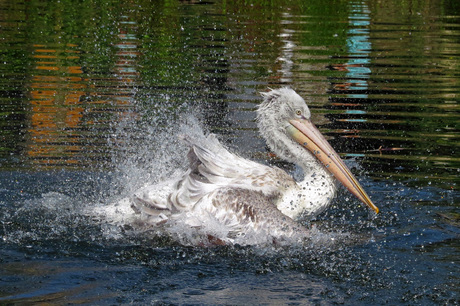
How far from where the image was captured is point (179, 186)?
511 cm

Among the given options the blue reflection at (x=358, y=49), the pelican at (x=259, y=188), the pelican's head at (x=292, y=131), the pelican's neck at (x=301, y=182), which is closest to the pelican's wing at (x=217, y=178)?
the pelican at (x=259, y=188)

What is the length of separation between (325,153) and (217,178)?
91cm

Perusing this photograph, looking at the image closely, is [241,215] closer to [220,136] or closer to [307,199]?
[307,199]

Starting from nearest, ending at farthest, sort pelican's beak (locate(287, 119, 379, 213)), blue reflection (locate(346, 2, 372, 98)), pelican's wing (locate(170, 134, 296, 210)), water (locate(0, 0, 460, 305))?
water (locate(0, 0, 460, 305)), pelican's wing (locate(170, 134, 296, 210)), pelican's beak (locate(287, 119, 379, 213)), blue reflection (locate(346, 2, 372, 98))

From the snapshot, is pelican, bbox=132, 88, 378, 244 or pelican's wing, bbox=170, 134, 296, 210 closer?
pelican, bbox=132, 88, 378, 244

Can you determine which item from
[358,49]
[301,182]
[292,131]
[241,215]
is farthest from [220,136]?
[358,49]

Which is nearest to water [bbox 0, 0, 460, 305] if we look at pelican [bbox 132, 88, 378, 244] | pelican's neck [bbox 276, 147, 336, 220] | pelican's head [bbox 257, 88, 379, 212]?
pelican [bbox 132, 88, 378, 244]

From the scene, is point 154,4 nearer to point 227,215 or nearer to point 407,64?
point 407,64

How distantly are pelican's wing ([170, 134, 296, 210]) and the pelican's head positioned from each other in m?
0.32

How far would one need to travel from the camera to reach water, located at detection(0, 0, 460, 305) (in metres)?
4.23

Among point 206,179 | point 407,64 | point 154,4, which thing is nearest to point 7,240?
point 206,179

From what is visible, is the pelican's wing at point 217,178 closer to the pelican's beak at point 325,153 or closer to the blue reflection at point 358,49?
the pelican's beak at point 325,153

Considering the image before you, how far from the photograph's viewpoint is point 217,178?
506 centimetres

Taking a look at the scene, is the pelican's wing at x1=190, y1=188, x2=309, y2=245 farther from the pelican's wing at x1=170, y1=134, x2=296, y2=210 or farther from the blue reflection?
the blue reflection
